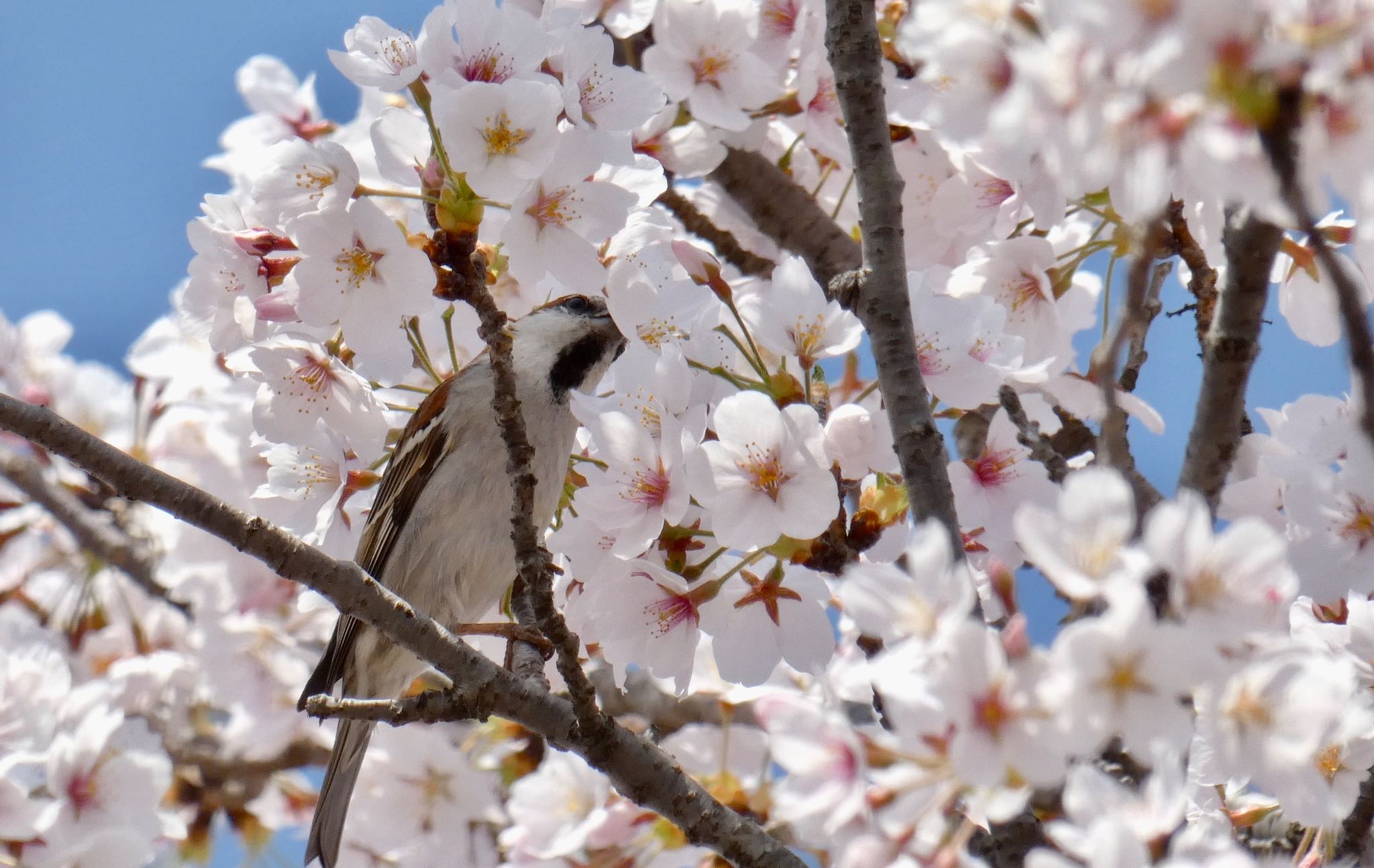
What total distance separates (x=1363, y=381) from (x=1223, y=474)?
964 mm

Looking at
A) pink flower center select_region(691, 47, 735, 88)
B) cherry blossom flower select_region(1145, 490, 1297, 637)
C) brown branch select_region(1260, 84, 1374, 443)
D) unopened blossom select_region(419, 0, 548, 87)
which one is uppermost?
pink flower center select_region(691, 47, 735, 88)

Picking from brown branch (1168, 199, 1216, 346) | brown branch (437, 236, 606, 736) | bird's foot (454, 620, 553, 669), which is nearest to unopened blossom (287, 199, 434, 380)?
brown branch (437, 236, 606, 736)

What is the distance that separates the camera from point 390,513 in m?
3.46

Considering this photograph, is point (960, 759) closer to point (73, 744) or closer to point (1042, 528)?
point (1042, 528)

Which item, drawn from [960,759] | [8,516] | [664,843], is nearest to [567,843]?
[664,843]

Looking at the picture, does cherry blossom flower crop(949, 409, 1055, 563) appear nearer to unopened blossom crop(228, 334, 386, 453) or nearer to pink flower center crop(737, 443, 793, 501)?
pink flower center crop(737, 443, 793, 501)

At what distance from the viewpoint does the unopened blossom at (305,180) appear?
6.52ft

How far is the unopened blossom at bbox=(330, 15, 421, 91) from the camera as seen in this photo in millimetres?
1973

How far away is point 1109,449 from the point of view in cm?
117

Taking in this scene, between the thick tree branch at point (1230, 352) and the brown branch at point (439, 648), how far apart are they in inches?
35.5

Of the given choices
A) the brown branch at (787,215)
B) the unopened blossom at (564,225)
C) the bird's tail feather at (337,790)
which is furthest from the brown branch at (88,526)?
the unopened blossom at (564,225)

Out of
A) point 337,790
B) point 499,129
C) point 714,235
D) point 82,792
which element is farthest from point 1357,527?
point 82,792

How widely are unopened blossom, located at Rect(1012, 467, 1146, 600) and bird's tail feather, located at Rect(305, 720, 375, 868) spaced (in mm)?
2516

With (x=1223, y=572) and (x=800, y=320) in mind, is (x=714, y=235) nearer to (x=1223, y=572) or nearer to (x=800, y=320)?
(x=800, y=320)
